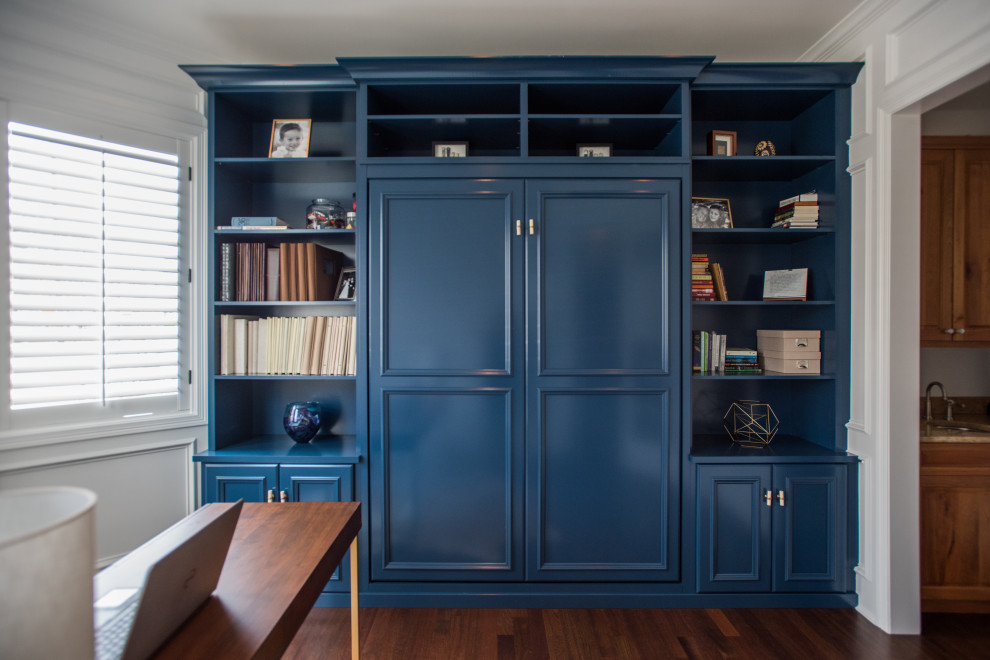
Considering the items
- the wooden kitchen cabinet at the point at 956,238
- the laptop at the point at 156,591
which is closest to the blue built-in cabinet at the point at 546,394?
the wooden kitchen cabinet at the point at 956,238

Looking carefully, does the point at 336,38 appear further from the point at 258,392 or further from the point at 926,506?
the point at 926,506

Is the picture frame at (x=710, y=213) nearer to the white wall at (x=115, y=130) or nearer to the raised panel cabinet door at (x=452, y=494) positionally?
the raised panel cabinet door at (x=452, y=494)

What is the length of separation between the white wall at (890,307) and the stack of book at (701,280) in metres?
0.73

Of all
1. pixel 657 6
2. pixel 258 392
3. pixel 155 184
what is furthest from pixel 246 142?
pixel 657 6

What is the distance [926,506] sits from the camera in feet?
7.94

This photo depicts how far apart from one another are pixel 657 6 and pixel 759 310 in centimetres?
180

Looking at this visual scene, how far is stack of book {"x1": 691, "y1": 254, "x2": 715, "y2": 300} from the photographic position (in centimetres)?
268

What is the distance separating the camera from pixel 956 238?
263 cm

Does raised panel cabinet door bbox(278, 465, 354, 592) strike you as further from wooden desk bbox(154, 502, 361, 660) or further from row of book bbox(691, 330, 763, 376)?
row of book bbox(691, 330, 763, 376)

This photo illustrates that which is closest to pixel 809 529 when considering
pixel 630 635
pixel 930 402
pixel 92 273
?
pixel 630 635

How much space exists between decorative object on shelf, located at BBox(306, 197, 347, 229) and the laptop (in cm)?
194

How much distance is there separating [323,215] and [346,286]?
0.42 metres

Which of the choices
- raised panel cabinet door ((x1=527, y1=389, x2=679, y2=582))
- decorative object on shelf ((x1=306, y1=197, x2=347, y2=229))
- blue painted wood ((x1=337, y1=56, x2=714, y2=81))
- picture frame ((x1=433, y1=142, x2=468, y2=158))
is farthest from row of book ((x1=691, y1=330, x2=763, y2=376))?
decorative object on shelf ((x1=306, y1=197, x2=347, y2=229))

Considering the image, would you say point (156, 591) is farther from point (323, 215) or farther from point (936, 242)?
point (936, 242)
